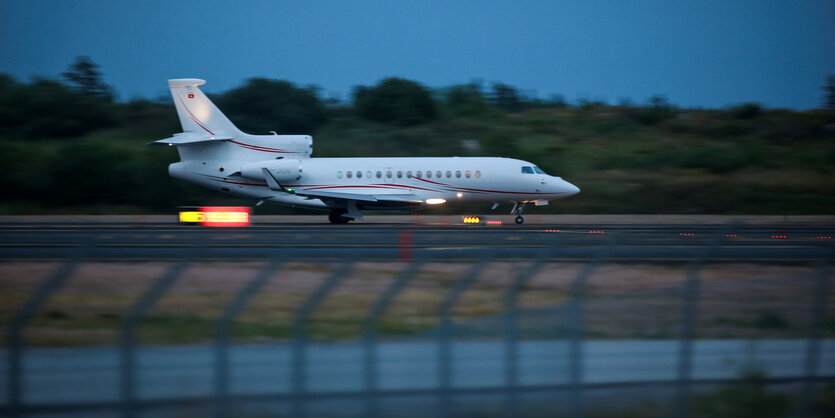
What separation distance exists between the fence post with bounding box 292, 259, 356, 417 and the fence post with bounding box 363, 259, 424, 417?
0.42 metres

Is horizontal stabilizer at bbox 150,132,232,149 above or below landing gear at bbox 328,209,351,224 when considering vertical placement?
above

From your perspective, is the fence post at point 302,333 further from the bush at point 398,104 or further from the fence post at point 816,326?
the bush at point 398,104

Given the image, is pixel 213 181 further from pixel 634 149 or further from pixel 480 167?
pixel 634 149

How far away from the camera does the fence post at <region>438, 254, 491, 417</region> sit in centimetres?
619

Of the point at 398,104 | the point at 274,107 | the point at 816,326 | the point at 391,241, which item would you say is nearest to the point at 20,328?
the point at 816,326

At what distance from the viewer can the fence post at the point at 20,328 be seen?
578 centimetres

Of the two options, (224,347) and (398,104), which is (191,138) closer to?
(224,347)

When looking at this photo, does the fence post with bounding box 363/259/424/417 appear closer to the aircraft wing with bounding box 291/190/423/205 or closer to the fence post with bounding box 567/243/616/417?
the fence post with bounding box 567/243/616/417

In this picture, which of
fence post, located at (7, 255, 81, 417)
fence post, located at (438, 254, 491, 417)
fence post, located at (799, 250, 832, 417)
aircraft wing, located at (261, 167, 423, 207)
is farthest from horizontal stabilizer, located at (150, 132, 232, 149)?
fence post, located at (799, 250, 832, 417)

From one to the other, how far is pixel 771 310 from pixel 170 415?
5.91 metres

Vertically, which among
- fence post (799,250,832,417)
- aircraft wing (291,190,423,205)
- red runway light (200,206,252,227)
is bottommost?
fence post (799,250,832,417)

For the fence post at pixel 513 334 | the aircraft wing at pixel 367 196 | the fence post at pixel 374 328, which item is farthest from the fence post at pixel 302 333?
the aircraft wing at pixel 367 196

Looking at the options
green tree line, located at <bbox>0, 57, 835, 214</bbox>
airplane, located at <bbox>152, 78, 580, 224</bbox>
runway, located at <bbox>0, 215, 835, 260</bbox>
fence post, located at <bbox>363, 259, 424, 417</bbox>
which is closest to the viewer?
fence post, located at <bbox>363, 259, 424, 417</bbox>

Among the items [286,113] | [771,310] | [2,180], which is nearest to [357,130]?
[286,113]
